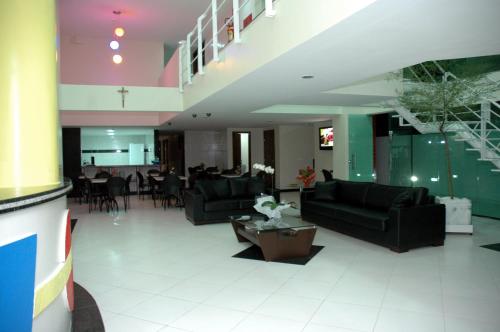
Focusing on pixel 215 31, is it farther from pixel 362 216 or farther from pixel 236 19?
pixel 362 216

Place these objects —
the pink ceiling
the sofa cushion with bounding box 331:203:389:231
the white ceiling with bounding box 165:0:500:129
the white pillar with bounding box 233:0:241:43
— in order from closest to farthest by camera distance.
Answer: the white ceiling with bounding box 165:0:500:129
the white pillar with bounding box 233:0:241:43
the sofa cushion with bounding box 331:203:389:231
the pink ceiling

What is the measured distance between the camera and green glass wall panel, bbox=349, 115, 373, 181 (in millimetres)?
9789

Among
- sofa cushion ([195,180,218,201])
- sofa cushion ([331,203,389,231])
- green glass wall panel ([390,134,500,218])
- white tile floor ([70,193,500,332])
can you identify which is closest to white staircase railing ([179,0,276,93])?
sofa cushion ([195,180,218,201])

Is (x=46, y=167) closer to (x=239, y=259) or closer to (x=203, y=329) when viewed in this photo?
(x=203, y=329)

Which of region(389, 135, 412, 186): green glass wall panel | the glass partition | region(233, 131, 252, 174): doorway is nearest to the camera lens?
region(389, 135, 412, 186): green glass wall panel

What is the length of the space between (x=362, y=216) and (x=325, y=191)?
1736 mm

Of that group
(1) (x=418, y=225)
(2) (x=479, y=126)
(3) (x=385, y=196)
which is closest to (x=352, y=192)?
(3) (x=385, y=196)

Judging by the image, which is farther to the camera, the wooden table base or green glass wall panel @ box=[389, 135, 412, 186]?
green glass wall panel @ box=[389, 135, 412, 186]

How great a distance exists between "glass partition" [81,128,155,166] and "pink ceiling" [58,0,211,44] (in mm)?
3248

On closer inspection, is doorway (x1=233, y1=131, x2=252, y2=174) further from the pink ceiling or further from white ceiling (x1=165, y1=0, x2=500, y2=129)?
white ceiling (x1=165, y1=0, x2=500, y2=129)

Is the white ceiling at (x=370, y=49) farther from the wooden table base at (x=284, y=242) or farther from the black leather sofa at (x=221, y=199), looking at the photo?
the wooden table base at (x=284, y=242)

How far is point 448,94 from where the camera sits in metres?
6.34

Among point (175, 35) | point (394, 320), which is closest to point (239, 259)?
point (394, 320)

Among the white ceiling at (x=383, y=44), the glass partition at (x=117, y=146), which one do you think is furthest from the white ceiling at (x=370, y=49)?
the glass partition at (x=117, y=146)
